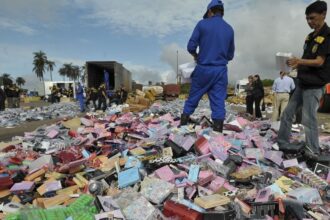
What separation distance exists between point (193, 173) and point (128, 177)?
661 millimetres

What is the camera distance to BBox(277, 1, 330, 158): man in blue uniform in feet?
12.0

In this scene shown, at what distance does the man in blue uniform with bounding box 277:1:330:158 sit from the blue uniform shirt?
3.79 ft

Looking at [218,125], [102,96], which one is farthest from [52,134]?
[102,96]

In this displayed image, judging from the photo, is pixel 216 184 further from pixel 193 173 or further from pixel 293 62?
pixel 293 62

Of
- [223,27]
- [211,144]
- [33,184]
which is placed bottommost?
[33,184]

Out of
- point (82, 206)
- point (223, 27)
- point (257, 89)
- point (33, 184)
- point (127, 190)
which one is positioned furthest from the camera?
point (257, 89)

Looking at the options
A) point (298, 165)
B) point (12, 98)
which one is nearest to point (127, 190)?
point (298, 165)

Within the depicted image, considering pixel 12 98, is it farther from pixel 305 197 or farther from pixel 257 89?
pixel 305 197

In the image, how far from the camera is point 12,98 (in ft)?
67.5

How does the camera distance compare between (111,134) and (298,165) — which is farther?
(111,134)

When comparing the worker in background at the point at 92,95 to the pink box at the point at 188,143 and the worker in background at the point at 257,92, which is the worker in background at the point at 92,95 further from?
the pink box at the point at 188,143

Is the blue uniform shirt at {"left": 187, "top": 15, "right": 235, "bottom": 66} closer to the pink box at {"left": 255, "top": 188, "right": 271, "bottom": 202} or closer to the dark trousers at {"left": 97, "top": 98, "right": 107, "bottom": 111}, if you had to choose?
the pink box at {"left": 255, "top": 188, "right": 271, "bottom": 202}

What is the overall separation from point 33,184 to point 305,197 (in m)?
2.73

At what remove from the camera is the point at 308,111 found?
3896 mm
